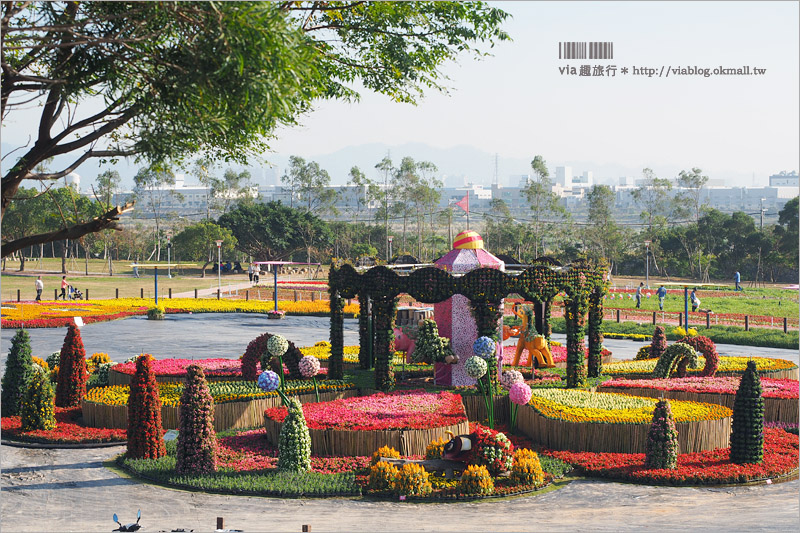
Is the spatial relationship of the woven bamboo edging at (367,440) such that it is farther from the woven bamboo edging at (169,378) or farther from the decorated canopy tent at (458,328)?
the woven bamboo edging at (169,378)

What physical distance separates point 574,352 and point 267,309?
88.6ft

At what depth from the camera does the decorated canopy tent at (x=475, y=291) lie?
2030cm

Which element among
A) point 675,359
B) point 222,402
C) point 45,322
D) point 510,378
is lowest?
point 222,402

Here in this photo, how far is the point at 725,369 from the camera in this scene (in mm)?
23875

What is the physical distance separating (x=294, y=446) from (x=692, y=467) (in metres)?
6.98

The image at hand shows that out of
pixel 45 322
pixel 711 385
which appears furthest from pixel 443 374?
pixel 45 322

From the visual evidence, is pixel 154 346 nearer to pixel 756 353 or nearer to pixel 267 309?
pixel 267 309

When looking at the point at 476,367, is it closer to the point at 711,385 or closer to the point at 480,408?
the point at 480,408

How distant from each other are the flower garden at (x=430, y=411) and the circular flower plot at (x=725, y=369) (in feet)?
0.22

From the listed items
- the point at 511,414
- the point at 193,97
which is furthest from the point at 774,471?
the point at 193,97

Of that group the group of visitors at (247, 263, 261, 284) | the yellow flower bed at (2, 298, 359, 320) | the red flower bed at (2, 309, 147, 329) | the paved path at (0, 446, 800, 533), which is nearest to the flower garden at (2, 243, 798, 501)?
the paved path at (0, 446, 800, 533)

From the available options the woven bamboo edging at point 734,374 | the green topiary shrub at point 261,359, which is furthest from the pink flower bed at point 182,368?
the woven bamboo edging at point 734,374

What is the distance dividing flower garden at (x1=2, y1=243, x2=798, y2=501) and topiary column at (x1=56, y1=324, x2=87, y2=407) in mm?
39

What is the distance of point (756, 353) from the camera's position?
1284 inches
